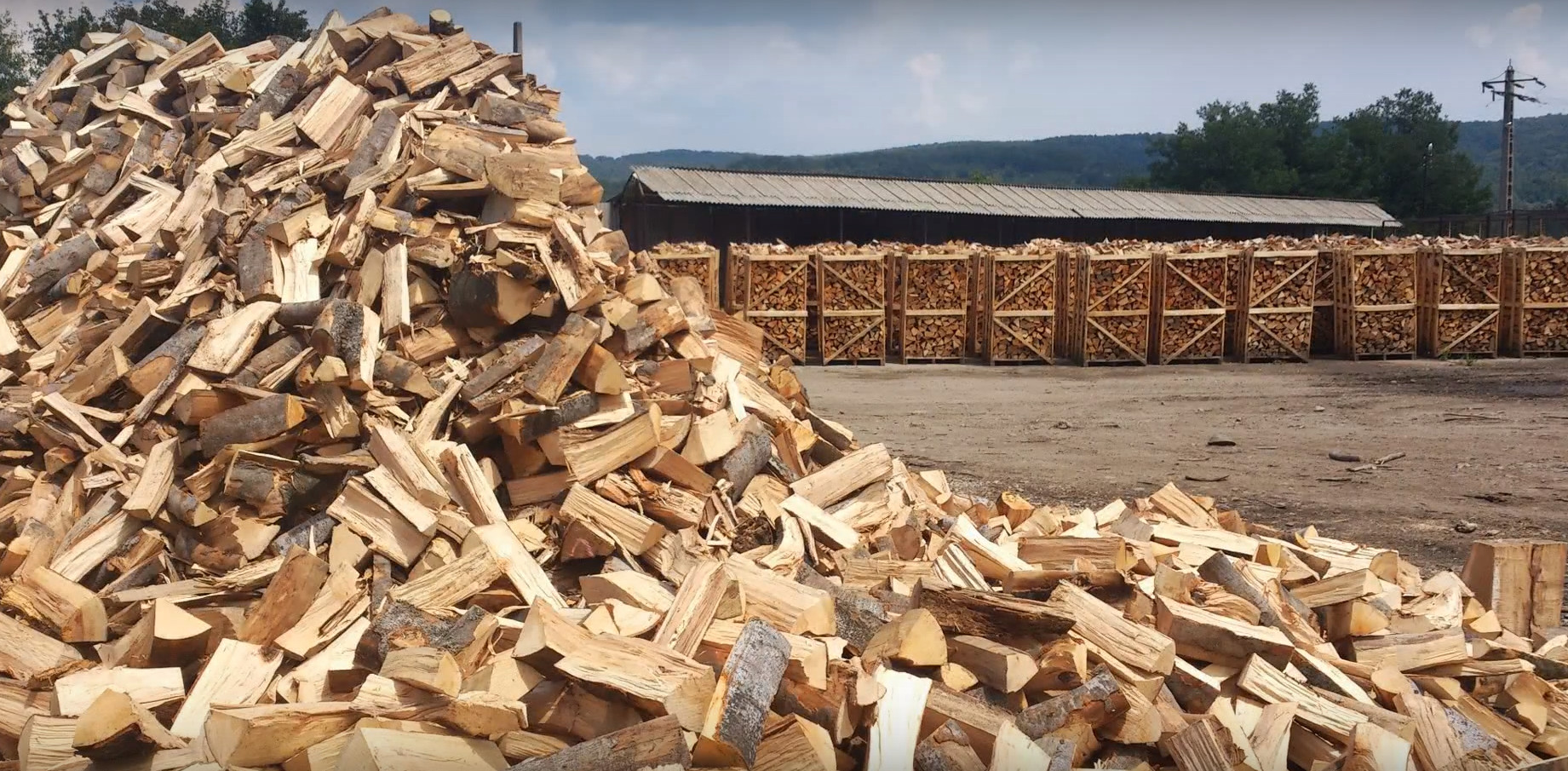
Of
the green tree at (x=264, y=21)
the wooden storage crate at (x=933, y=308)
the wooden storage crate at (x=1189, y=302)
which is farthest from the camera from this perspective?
the green tree at (x=264, y=21)

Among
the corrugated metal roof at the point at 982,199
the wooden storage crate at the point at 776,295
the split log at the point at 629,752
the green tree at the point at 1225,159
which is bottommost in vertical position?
the split log at the point at 629,752

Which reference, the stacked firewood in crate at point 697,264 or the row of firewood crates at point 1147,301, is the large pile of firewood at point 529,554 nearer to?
the stacked firewood in crate at point 697,264

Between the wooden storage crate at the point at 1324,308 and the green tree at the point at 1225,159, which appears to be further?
the green tree at the point at 1225,159

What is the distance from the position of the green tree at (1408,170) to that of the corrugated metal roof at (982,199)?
20.1 m

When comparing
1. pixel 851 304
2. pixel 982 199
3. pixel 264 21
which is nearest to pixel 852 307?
pixel 851 304

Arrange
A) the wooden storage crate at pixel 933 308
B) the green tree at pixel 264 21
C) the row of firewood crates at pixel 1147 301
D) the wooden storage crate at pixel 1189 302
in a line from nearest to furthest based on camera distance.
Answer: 1. the row of firewood crates at pixel 1147 301
2. the wooden storage crate at pixel 1189 302
3. the wooden storage crate at pixel 933 308
4. the green tree at pixel 264 21

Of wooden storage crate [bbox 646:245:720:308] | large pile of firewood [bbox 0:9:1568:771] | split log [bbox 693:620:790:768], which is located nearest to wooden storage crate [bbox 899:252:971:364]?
wooden storage crate [bbox 646:245:720:308]

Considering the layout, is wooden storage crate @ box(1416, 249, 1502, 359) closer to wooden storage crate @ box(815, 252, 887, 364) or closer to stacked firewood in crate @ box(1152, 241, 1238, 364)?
stacked firewood in crate @ box(1152, 241, 1238, 364)

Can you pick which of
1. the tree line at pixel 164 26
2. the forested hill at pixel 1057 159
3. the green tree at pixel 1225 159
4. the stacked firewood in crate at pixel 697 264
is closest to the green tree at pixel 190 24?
the tree line at pixel 164 26

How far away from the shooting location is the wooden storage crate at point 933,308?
18156 millimetres

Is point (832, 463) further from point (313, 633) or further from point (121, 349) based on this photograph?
point (121, 349)

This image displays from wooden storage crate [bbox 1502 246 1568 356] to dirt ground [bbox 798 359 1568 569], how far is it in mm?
721

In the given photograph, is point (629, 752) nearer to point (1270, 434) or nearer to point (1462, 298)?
point (1270, 434)

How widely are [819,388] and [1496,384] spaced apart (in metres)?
9.25
